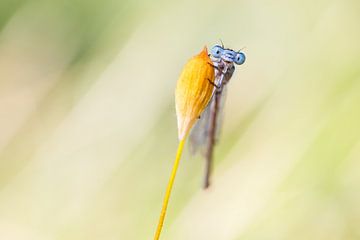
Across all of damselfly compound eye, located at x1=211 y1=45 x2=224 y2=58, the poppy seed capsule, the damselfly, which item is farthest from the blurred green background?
the poppy seed capsule

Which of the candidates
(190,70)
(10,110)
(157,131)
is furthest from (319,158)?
(190,70)

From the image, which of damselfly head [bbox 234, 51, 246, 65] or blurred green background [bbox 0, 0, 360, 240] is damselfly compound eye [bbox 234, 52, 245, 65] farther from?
blurred green background [bbox 0, 0, 360, 240]

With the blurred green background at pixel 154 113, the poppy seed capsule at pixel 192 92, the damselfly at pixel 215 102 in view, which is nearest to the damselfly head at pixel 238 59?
the damselfly at pixel 215 102

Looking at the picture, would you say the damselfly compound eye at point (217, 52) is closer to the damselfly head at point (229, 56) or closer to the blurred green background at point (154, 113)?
the damselfly head at point (229, 56)

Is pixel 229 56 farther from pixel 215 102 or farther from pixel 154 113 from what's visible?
pixel 154 113

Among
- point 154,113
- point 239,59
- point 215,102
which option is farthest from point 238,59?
point 154,113

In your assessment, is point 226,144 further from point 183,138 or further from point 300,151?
point 183,138

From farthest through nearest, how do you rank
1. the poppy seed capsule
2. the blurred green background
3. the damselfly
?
the blurred green background
the damselfly
the poppy seed capsule
